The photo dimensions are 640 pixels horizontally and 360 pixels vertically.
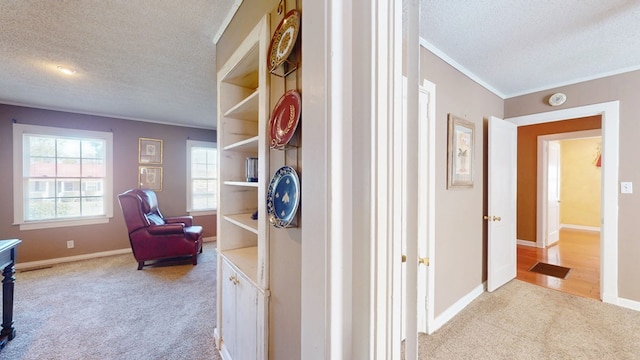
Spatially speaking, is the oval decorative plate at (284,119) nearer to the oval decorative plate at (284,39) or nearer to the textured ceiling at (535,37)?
the oval decorative plate at (284,39)

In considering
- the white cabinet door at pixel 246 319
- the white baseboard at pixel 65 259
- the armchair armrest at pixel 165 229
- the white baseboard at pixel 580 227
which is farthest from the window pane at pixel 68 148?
the white baseboard at pixel 580 227

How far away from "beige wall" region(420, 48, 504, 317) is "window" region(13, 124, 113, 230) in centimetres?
511

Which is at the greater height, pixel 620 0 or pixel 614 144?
pixel 620 0

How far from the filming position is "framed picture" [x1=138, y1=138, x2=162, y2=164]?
4.45 metres

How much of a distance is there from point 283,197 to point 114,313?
2.57 meters

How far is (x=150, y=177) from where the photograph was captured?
4523mm

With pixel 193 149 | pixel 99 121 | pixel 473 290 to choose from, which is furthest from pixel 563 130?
pixel 99 121

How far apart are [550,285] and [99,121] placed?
6.90m

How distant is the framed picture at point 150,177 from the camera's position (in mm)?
4449

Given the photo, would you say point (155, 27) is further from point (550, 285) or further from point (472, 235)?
point (550, 285)

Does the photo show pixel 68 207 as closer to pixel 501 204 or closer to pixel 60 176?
pixel 60 176

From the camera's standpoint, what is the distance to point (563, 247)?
169 inches

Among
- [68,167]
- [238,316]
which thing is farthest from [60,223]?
[238,316]

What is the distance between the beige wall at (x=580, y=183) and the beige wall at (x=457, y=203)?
4.85 meters
